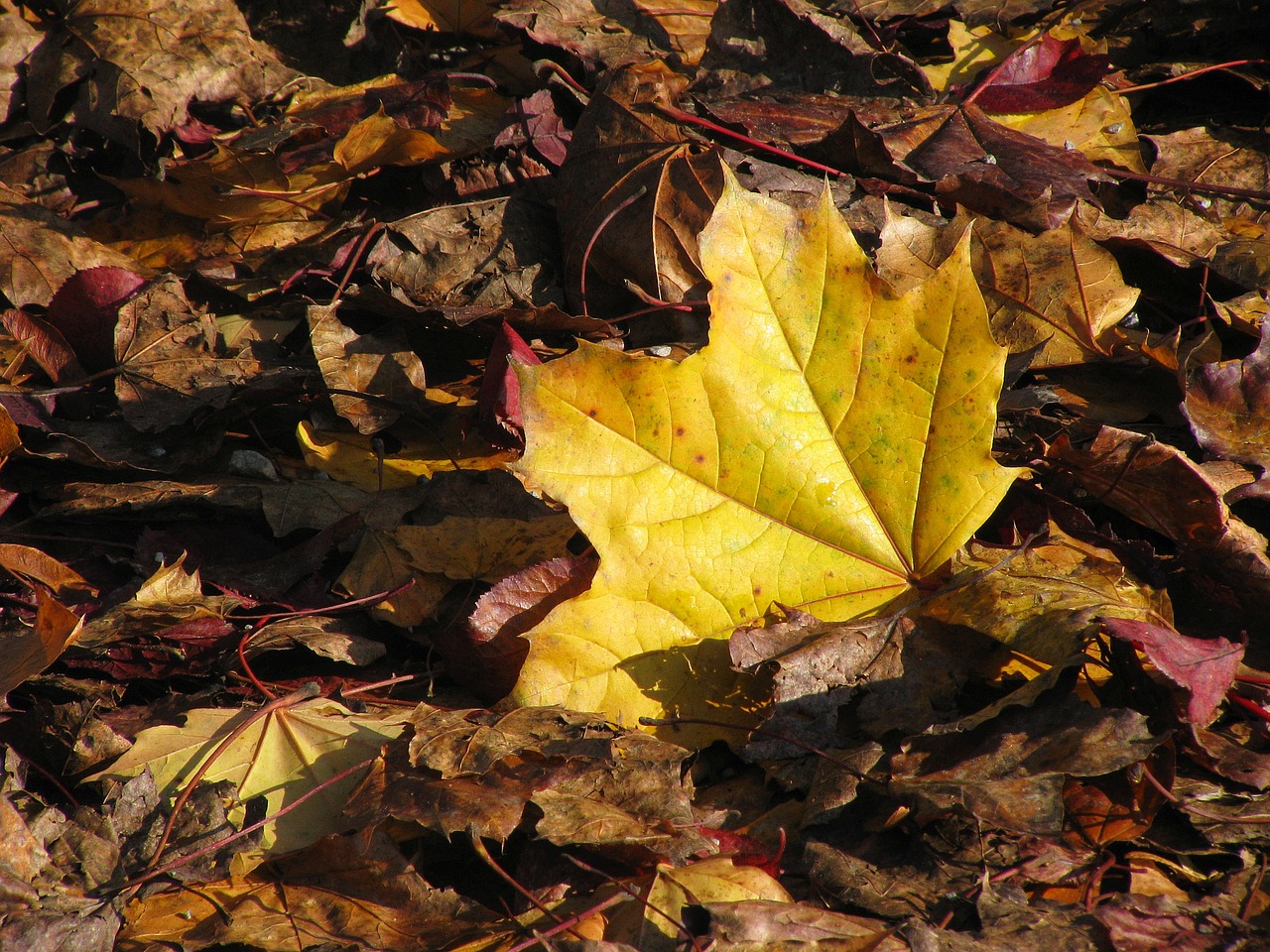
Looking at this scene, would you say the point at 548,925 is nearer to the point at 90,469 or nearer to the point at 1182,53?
the point at 90,469

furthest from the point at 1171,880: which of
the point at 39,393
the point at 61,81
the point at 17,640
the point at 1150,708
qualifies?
the point at 61,81

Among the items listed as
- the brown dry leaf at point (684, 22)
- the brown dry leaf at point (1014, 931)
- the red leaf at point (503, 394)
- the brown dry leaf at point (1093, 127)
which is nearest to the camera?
the brown dry leaf at point (1014, 931)

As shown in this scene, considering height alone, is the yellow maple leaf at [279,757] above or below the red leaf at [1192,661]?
below

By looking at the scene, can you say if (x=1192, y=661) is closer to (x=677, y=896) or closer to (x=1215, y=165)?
(x=677, y=896)

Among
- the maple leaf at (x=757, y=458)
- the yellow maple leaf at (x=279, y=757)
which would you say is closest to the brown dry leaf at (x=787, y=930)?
the maple leaf at (x=757, y=458)

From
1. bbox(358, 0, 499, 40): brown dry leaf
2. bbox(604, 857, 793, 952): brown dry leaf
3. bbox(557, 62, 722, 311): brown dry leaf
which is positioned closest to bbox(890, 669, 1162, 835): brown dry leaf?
bbox(604, 857, 793, 952): brown dry leaf

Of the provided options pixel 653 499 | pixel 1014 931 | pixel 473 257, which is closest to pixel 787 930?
pixel 1014 931

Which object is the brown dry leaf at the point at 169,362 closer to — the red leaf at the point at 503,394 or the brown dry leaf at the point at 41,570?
the brown dry leaf at the point at 41,570
